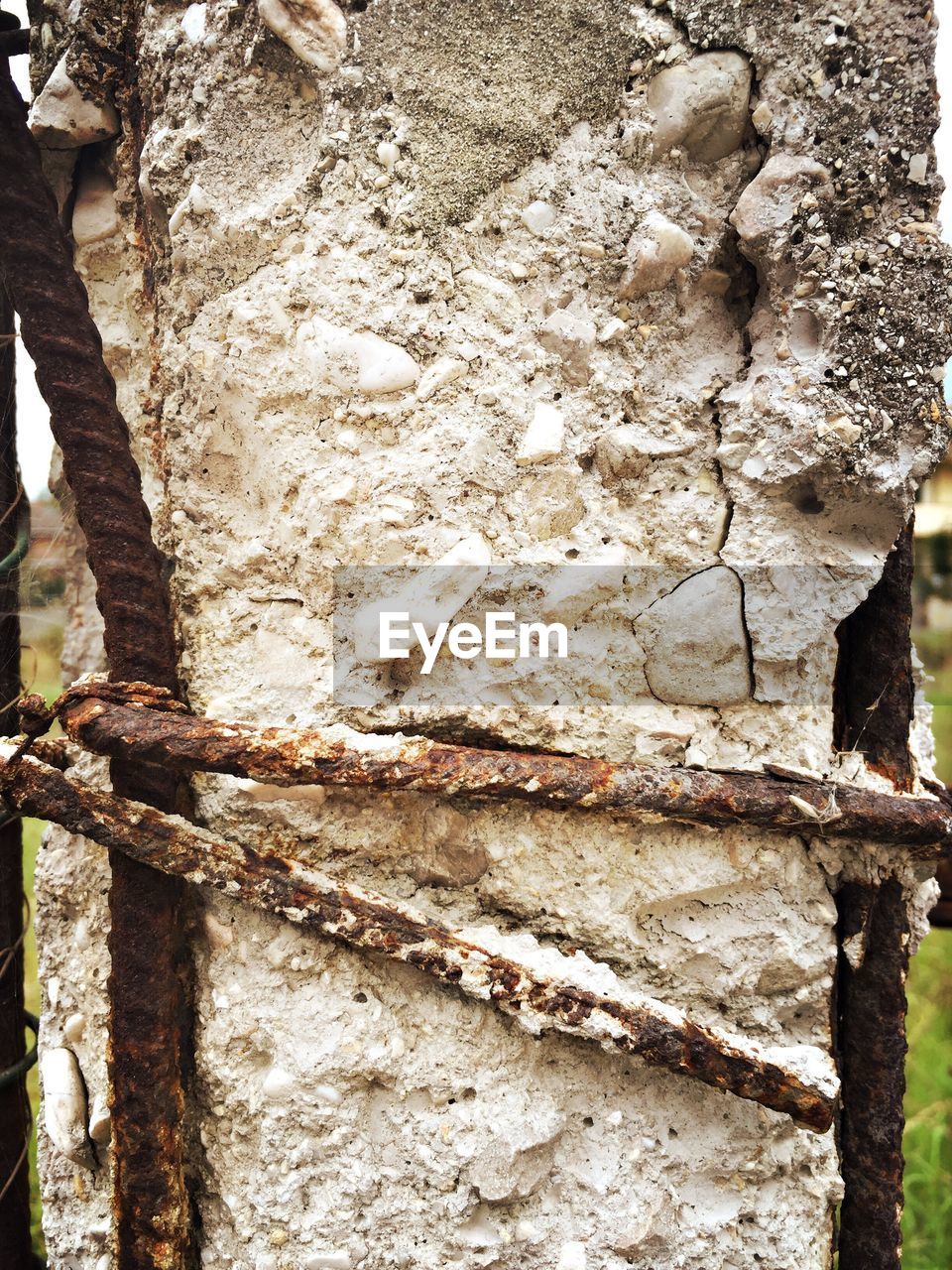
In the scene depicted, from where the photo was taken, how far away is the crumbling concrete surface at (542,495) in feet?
2.45

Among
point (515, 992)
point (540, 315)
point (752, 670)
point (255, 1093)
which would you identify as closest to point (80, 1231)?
point (255, 1093)

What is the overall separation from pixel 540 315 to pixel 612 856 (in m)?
0.51

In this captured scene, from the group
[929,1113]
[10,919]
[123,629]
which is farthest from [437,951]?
[929,1113]

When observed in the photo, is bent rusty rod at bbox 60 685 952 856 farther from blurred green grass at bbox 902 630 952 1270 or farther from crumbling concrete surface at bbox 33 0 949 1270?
blurred green grass at bbox 902 630 952 1270

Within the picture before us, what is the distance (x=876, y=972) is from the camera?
0.81 meters

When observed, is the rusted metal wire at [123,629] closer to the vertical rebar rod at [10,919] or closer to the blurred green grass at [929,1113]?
Answer: the vertical rebar rod at [10,919]

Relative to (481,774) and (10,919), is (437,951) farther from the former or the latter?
(10,919)

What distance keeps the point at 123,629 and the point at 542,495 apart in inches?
15.9

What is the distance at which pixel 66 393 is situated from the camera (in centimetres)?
79

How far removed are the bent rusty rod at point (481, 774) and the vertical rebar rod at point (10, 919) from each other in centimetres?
27

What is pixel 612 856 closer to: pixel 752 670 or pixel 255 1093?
pixel 752 670

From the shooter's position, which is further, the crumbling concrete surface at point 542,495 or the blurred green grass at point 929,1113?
the blurred green grass at point 929,1113

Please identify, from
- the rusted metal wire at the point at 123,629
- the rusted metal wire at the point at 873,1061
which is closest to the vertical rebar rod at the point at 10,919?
the rusted metal wire at the point at 123,629

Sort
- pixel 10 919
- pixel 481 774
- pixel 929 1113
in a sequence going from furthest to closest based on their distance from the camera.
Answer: pixel 929 1113 → pixel 10 919 → pixel 481 774
